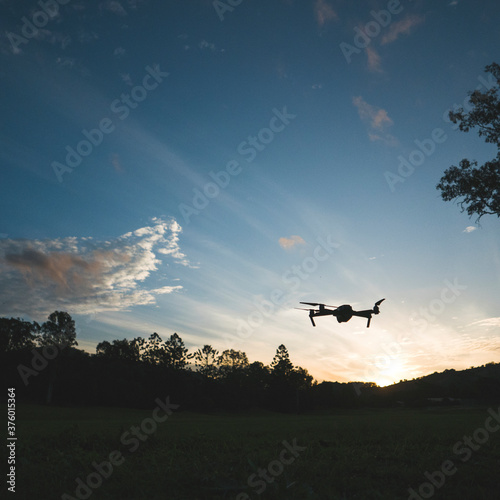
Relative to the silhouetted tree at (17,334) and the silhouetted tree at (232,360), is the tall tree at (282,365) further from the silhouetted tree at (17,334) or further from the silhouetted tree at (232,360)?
the silhouetted tree at (17,334)

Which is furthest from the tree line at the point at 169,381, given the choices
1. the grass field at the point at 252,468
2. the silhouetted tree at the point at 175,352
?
the grass field at the point at 252,468

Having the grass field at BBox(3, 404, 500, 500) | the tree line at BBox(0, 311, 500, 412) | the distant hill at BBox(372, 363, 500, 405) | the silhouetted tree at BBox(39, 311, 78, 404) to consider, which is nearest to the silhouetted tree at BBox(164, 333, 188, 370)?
the tree line at BBox(0, 311, 500, 412)

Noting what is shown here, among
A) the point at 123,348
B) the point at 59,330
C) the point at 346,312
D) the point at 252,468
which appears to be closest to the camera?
the point at 252,468

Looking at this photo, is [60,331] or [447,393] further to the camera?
[447,393]

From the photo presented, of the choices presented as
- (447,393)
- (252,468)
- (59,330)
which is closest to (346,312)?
(252,468)

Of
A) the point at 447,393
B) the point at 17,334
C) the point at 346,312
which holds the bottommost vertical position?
the point at 346,312

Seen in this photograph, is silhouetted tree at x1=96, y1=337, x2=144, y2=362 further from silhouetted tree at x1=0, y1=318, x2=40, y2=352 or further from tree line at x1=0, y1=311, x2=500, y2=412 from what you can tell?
silhouetted tree at x1=0, y1=318, x2=40, y2=352

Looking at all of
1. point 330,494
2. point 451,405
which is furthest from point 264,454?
point 451,405

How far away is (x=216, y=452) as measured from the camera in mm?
10883

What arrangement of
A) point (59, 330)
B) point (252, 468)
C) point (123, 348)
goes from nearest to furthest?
point (252, 468), point (59, 330), point (123, 348)

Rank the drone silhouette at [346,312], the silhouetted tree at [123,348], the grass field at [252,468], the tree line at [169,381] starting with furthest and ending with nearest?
the silhouetted tree at [123,348]
the tree line at [169,381]
the drone silhouette at [346,312]
the grass field at [252,468]

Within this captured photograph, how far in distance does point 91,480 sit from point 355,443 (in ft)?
27.5

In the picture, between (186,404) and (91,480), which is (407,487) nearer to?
(91,480)

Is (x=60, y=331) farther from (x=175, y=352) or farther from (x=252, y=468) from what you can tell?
(x=252, y=468)
